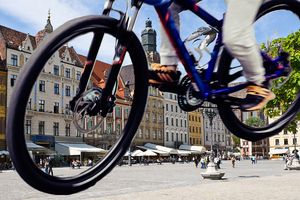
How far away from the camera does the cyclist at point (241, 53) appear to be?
12.5ft

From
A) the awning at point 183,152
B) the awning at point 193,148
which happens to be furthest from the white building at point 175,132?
the awning at point 183,152

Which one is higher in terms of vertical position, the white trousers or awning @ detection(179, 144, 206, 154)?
the white trousers

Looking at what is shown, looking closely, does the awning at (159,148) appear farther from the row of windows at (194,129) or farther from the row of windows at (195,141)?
the row of windows at (195,141)

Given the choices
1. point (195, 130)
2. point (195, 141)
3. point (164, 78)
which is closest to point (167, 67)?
point (164, 78)

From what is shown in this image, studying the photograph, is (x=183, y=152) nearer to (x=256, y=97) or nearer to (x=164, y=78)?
(x=256, y=97)

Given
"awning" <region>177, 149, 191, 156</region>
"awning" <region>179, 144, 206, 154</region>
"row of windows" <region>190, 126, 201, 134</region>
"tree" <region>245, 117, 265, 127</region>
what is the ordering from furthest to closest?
"row of windows" <region>190, 126, 201, 134</region>, "awning" <region>179, 144, 206, 154</region>, "awning" <region>177, 149, 191, 156</region>, "tree" <region>245, 117, 265, 127</region>

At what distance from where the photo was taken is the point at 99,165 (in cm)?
356

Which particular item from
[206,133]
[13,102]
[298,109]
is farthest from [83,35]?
[206,133]

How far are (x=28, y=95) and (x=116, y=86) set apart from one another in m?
1.01

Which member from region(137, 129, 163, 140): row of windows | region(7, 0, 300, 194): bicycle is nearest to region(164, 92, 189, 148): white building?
region(137, 129, 163, 140): row of windows

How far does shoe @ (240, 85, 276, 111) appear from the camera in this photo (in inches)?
159

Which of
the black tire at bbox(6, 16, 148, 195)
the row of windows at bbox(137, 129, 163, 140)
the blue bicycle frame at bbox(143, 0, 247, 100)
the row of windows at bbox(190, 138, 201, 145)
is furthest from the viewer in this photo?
the row of windows at bbox(190, 138, 201, 145)

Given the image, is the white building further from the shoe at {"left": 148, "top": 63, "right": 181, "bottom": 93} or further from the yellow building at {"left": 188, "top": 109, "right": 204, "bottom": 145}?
the shoe at {"left": 148, "top": 63, "right": 181, "bottom": 93}

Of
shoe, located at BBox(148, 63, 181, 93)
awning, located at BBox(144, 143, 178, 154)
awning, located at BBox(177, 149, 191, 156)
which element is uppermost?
shoe, located at BBox(148, 63, 181, 93)
